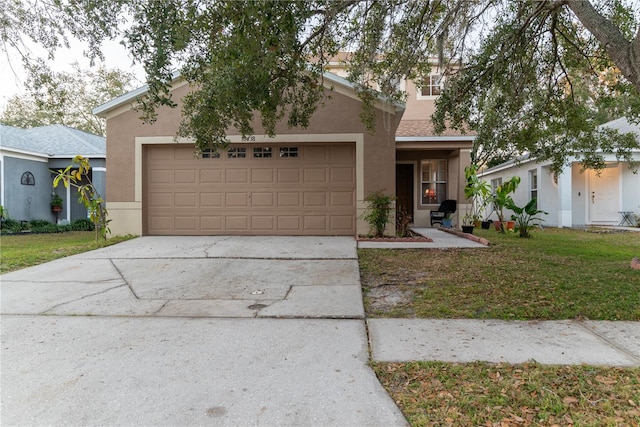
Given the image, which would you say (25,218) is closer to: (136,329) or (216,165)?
(216,165)

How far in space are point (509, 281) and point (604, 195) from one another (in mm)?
12803

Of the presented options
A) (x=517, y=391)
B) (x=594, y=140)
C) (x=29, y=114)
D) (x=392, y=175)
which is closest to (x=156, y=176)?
(x=392, y=175)

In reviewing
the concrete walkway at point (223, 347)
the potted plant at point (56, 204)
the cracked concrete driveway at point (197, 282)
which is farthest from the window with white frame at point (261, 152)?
the potted plant at point (56, 204)

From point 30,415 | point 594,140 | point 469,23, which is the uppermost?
point 469,23

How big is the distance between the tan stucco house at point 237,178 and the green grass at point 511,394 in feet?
22.9

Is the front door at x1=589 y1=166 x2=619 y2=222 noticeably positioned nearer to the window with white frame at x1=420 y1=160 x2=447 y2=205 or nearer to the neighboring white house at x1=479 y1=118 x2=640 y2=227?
the neighboring white house at x1=479 y1=118 x2=640 y2=227

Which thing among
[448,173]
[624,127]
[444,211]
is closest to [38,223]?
[444,211]

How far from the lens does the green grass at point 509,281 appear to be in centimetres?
430

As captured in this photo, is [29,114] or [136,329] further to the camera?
[29,114]

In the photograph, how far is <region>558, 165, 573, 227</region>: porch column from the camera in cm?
1460

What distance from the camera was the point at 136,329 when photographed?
3826mm

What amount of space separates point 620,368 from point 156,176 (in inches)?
407

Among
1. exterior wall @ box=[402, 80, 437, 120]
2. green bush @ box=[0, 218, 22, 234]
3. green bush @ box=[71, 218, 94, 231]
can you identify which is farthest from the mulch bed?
green bush @ box=[0, 218, 22, 234]

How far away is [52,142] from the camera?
15688mm
